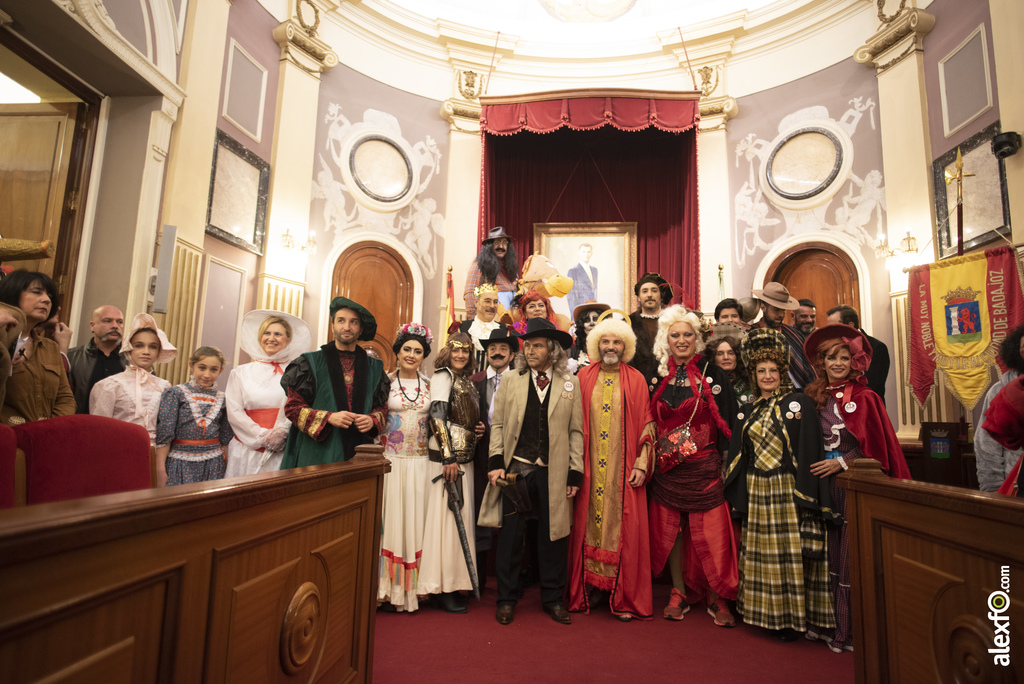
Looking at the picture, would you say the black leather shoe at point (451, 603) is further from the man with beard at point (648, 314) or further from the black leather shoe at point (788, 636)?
the man with beard at point (648, 314)

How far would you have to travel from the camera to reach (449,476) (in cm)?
337

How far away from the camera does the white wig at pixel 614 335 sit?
143 inches

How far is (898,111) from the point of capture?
695cm

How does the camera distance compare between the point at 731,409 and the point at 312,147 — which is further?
the point at 312,147

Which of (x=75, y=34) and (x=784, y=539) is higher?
(x=75, y=34)

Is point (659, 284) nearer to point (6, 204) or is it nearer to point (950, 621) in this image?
point (950, 621)

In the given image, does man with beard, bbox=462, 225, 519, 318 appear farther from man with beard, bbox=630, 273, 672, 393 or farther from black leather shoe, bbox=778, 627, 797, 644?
black leather shoe, bbox=778, 627, 797, 644

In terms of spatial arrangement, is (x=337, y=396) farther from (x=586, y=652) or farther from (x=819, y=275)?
(x=819, y=275)

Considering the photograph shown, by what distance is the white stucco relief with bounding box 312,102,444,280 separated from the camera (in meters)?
7.87

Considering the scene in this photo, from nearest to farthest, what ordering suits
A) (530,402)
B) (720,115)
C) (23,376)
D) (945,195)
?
(23,376) < (530,402) < (945,195) < (720,115)

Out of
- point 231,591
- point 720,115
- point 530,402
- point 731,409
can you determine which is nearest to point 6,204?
point 530,402

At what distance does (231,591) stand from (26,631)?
21.1 inches

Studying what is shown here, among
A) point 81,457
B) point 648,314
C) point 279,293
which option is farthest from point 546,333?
point 279,293

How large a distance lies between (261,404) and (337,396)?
621 millimetres
